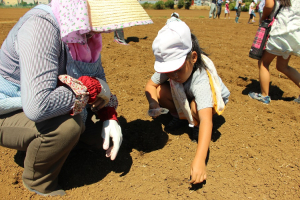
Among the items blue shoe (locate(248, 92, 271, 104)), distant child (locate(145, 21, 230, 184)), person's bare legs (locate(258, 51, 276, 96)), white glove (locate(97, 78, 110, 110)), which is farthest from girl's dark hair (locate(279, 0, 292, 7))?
white glove (locate(97, 78, 110, 110))

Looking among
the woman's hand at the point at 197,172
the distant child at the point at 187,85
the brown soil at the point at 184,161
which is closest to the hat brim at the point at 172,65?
the distant child at the point at 187,85

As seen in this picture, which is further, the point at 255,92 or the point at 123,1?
the point at 255,92

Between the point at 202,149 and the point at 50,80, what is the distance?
1.00 m

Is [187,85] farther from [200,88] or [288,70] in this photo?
[288,70]

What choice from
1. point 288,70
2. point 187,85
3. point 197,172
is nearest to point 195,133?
point 187,85

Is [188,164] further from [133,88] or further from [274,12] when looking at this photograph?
[274,12]

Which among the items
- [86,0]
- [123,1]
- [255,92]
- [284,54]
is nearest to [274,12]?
[284,54]

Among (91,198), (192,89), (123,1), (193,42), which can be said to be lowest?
(91,198)

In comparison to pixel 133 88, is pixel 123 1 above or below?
above

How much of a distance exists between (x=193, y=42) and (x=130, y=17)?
2.16ft

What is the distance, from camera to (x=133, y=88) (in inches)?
118

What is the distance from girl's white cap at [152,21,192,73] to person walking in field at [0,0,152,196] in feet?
0.82

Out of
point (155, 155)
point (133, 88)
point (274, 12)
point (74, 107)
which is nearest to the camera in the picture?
point (74, 107)

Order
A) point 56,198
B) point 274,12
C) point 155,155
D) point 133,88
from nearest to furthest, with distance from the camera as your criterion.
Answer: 1. point 56,198
2. point 155,155
3. point 274,12
4. point 133,88
